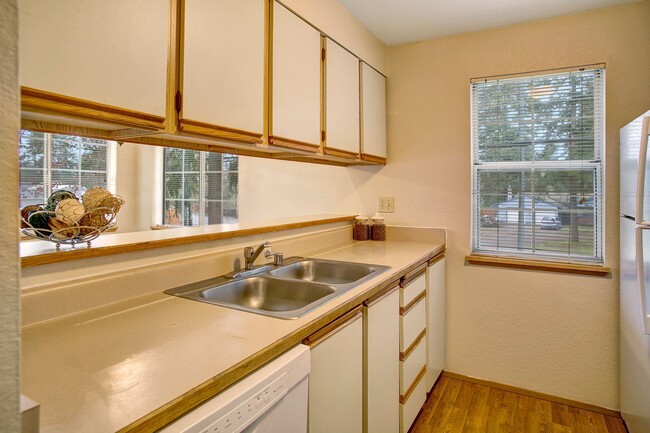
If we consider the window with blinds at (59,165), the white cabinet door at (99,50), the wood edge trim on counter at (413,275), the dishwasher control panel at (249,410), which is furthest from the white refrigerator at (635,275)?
the window with blinds at (59,165)

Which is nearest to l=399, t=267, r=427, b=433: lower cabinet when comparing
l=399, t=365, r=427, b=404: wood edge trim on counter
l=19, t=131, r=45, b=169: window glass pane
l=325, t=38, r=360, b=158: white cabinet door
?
l=399, t=365, r=427, b=404: wood edge trim on counter

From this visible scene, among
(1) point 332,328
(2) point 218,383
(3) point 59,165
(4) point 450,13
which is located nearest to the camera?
(2) point 218,383

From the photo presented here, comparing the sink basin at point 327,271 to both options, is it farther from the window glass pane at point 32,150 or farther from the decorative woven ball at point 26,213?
the window glass pane at point 32,150

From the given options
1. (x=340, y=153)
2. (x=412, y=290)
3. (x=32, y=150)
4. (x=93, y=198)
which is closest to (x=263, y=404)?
(x=93, y=198)

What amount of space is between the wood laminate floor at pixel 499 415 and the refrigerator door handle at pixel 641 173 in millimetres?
1231

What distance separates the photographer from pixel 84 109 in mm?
983

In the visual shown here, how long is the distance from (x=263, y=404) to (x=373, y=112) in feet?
7.02

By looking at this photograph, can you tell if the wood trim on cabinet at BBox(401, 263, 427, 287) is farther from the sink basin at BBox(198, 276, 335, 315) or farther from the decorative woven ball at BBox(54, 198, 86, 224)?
the decorative woven ball at BBox(54, 198, 86, 224)

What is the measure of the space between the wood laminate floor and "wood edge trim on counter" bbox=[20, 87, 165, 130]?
6.38ft

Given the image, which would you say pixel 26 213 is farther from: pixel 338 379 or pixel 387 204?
pixel 387 204

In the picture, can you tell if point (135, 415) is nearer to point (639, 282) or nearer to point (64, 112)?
point (64, 112)

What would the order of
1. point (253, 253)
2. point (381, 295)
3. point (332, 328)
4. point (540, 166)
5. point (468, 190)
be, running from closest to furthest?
point (332, 328), point (381, 295), point (253, 253), point (540, 166), point (468, 190)

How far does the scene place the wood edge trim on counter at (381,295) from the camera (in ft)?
4.87

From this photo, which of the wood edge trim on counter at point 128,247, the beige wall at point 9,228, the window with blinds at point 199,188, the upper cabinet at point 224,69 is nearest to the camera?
the beige wall at point 9,228
